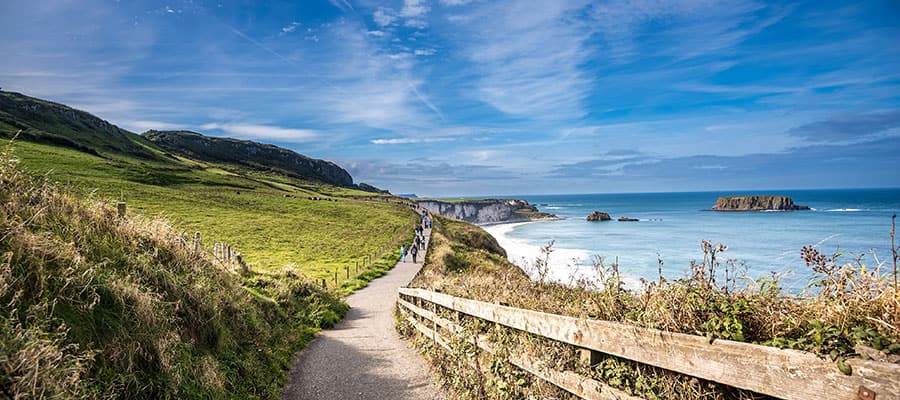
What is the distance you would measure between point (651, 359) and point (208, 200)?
70.7 metres

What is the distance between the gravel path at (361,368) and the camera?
787 centimetres

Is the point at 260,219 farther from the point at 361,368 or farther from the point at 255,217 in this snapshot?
the point at 361,368

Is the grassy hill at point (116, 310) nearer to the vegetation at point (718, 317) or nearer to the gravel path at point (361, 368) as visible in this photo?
the gravel path at point (361, 368)

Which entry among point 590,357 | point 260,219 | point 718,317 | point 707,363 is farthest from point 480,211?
point 707,363

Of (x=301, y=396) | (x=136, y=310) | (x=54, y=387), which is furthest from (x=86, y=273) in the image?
(x=301, y=396)

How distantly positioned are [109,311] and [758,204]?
18693 cm

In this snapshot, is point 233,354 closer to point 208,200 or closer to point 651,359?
point 651,359

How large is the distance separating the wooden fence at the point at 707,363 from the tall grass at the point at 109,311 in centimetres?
396

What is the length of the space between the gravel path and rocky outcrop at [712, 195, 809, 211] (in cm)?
17267

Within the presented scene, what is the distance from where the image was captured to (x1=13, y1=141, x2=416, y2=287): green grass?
35.5m

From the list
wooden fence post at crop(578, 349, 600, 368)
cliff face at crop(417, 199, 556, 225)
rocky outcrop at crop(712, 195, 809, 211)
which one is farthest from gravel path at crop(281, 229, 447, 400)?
rocky outcrop at crop(712, 195, 809, 211)

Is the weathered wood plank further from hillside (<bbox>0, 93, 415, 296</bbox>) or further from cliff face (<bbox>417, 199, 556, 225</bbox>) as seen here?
cliff face (<bbox>417, 199, 556, 225</bbox>)

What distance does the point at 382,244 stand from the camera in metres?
43.7

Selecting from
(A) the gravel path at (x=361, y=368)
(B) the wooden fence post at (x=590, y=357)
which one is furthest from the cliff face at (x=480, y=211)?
(B) the wooden fence post at (x=590, y=357)
